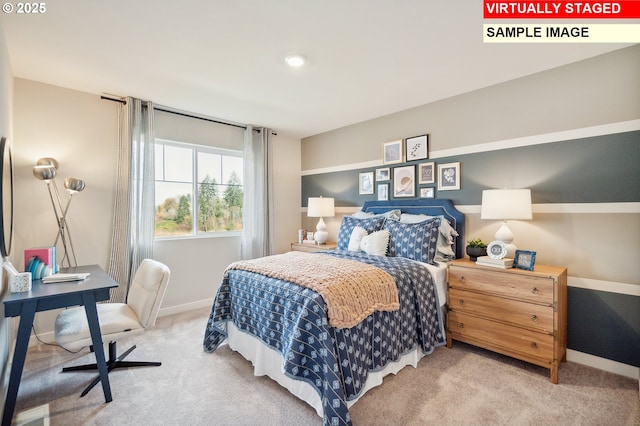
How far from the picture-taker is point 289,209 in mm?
5078

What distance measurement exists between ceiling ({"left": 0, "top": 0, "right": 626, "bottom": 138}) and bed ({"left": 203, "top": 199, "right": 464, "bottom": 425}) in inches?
58.0

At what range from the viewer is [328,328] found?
187 cm

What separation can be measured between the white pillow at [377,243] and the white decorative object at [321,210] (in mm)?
1133

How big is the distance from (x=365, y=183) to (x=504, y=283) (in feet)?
7.19

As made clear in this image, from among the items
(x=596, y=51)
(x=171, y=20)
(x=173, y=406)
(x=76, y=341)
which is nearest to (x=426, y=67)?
(x=596, y=51)

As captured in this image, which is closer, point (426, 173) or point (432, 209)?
point (432, 209)

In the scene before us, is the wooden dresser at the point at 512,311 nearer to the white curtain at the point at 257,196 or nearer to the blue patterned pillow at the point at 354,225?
the blue patterned pillow at the point at 354,225

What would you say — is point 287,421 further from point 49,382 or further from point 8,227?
point 8,227

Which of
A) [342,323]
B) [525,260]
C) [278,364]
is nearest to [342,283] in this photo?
[342,323]

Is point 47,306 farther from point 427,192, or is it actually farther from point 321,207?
point 427,192

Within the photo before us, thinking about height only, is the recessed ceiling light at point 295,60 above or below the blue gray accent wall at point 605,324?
above

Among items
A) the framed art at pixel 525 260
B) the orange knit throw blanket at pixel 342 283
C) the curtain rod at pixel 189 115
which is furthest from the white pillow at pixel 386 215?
the curtain rod at pixel 189 115

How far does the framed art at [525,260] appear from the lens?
244 cm

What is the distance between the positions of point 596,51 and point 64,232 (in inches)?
200
